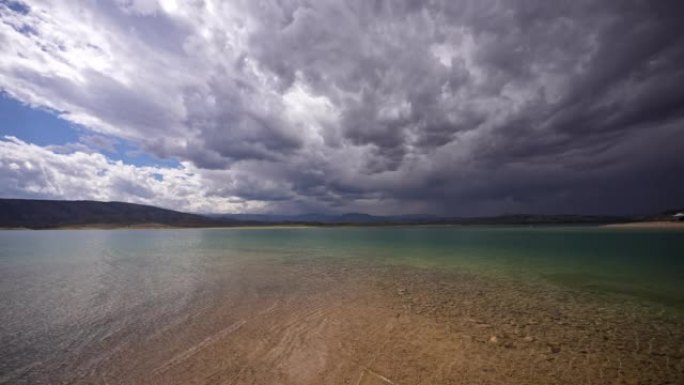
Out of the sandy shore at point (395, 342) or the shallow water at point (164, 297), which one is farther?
the shallow water at point (164, 297)

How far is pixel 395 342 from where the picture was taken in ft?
28.4

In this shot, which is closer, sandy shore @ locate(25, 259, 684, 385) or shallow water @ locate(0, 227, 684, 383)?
sandy shore @ locate(25, 259, 684, 385)

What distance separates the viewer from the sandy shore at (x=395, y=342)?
6.84 m

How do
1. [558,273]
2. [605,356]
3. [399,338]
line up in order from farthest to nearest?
[558,273] → [399,338] → [605,356]

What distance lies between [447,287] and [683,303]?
9.21m

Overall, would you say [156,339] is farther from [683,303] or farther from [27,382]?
[683,303]

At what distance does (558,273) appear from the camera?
2033 centimetres

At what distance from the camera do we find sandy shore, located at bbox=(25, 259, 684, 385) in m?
6.84

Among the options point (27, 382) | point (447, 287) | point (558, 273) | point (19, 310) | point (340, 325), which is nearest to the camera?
point (27, 382)

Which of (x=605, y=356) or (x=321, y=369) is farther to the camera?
(x=605, y=356)

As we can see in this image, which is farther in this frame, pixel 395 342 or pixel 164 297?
pixel 164 297

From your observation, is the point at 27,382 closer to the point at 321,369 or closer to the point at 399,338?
the point at 321,369

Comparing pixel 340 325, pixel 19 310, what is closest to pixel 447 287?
pixel 340 325

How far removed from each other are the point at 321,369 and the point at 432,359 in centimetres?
275
